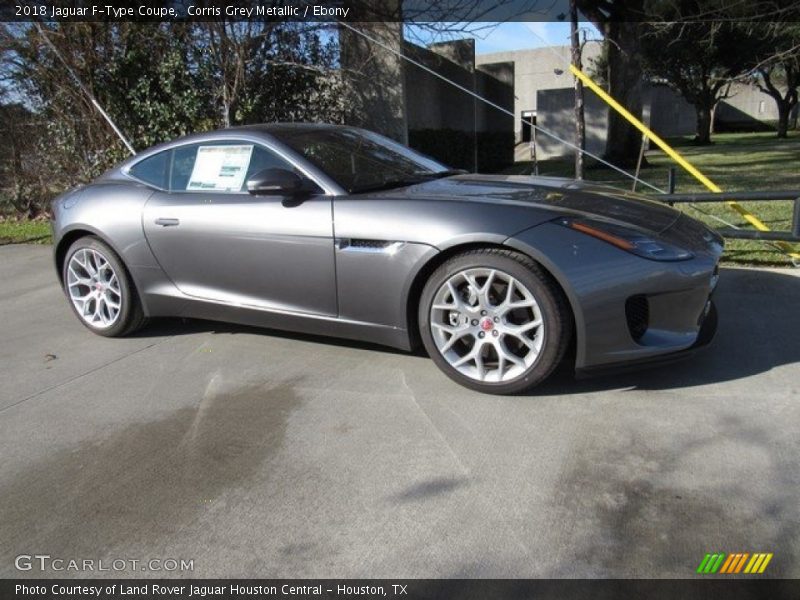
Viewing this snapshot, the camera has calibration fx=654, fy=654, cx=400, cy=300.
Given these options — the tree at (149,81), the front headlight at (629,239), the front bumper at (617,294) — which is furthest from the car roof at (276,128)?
the tree at (149,81)

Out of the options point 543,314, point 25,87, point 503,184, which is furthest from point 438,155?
point 543,314

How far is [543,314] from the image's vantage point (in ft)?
10.6

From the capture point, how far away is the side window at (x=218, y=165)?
13.5ft

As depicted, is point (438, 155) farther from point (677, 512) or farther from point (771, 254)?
point (677, 512)

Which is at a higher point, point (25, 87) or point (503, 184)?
point (25, 87)

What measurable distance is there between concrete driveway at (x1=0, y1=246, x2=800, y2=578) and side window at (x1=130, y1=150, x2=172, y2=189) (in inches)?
48.9

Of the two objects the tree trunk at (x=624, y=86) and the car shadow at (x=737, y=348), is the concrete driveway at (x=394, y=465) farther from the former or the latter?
the tree trunk at (x=624, y=86)

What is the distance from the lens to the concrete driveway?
2287 millimetres

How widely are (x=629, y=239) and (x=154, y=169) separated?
3.21 metres

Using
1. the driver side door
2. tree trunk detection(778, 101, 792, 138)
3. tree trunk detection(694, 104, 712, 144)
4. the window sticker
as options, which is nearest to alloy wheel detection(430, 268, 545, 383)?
the driver side door

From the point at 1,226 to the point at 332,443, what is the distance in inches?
383

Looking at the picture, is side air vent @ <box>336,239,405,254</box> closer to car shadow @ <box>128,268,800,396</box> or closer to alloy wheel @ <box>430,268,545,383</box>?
alloy wheel @ <box>430,268,545,383</box>

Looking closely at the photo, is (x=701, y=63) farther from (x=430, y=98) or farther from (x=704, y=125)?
(x=430, y=98)

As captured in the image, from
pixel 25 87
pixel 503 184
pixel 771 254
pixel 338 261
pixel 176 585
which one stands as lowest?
pixel 176 585
